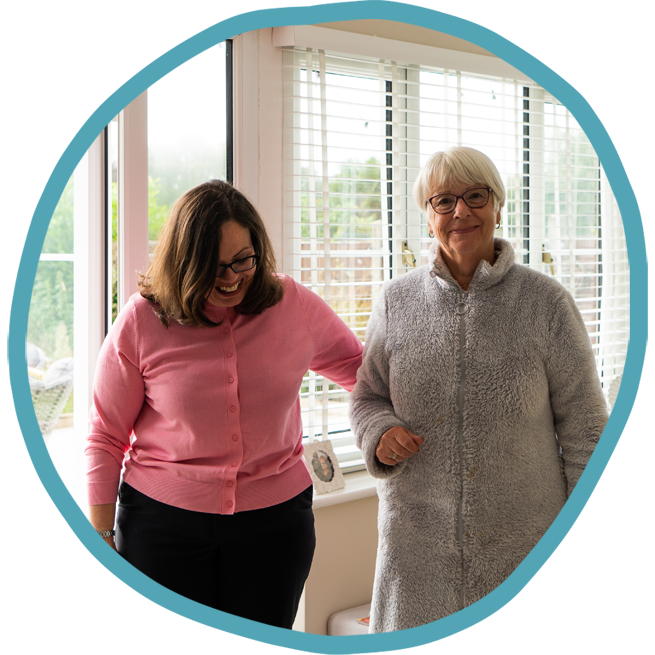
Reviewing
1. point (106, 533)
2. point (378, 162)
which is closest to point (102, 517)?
point (106, 533)

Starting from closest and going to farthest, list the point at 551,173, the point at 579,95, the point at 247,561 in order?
the point at 579,95 → the point at 247,561 → the point at 551,173

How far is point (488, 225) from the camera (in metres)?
0.56

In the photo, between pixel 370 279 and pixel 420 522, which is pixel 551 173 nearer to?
pixel 370 279

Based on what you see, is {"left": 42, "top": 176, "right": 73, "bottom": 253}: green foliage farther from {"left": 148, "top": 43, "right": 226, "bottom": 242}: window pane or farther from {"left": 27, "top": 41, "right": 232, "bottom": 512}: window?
{"left": 148, "top": 43, "right": 226, "bottom": 242}: window pane

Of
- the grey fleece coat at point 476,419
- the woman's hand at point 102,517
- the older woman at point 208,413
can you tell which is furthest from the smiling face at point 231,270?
the woman's hand at point 102,517

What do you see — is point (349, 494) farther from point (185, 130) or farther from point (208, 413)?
point (185, 130)

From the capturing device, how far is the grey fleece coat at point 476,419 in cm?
55

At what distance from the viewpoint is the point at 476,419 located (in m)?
0.57

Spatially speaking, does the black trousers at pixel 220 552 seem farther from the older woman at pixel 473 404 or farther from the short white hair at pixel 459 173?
the short white hair at pixel 459 173

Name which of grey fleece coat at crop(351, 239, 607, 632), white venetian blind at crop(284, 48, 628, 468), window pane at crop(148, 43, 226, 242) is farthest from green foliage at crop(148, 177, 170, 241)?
grey fleece coat at crop(351, 239, 607, 632)

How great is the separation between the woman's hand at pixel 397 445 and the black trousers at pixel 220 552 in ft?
0.48

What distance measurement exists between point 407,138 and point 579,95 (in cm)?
80

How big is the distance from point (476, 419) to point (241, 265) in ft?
0.89

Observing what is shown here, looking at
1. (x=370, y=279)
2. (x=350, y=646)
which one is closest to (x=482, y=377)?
(x=350, y=646)
